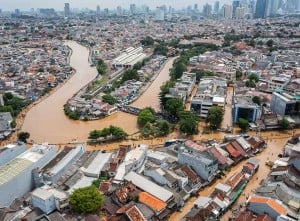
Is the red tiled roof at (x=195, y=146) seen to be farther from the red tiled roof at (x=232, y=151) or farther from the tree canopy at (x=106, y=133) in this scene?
the tree canopy at (x=106, y=133)

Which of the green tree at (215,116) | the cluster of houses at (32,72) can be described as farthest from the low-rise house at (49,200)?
the cluster of houses at (32,72)

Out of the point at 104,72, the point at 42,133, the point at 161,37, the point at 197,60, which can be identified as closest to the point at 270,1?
the point at 161,37

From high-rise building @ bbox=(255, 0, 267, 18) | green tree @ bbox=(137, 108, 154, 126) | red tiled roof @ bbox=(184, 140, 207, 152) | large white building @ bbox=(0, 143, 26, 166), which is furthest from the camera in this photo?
high-rise building @ bbox=(255, 0, 267, 18)

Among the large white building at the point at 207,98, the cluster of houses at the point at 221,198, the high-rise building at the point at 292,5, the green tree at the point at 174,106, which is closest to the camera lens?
the cluster of houses at the point at 221,198

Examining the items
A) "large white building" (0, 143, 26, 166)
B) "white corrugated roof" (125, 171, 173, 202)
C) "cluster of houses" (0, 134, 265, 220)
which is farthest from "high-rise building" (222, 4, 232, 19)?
"white corrugated roof" (125, 171, 173, 202)

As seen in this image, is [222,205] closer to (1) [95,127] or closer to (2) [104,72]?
(1) [95,127]

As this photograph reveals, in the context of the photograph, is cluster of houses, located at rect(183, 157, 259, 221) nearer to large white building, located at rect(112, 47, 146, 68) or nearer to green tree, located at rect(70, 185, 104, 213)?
green tree, located at rect(70, 185, 104, 213)

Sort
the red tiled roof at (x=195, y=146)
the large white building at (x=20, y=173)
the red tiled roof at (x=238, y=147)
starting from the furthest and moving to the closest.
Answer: the red tiled roof at (x=238, y=147) → the red tiled roof at (x=195, y=146) → the large white building at (x=20, y=173)
